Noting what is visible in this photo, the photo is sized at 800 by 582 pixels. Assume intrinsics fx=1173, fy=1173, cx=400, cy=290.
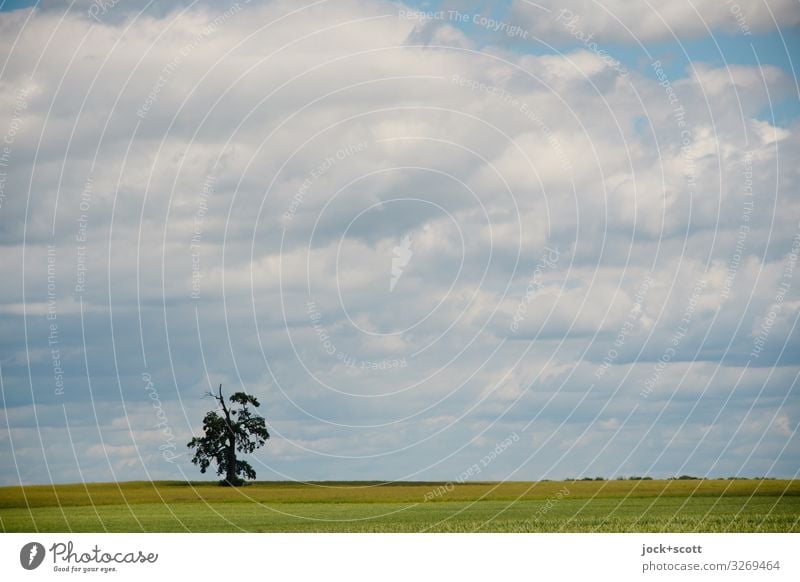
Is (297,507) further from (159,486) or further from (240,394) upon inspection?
(159,486)

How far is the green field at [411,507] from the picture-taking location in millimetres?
62562

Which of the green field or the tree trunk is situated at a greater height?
the tree trunk

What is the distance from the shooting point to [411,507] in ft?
260

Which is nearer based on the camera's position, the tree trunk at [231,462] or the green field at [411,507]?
the green field at [411,507]

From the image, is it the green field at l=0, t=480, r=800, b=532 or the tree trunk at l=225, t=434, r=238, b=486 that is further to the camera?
the tree trunk at l=225, t=434, r=238, b=486

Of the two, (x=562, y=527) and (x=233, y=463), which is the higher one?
(x=233, y=463)

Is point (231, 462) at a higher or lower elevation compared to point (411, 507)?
higher

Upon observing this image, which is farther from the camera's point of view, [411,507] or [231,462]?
[231,462]

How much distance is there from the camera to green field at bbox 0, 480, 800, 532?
2463 inches

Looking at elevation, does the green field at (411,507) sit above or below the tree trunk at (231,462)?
below
